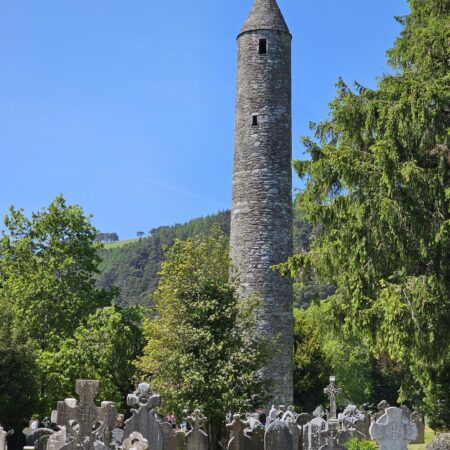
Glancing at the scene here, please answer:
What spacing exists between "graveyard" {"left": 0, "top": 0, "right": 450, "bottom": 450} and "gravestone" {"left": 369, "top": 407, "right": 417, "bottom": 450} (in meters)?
0.03

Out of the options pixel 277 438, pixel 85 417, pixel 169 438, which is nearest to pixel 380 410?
pixel 169 438

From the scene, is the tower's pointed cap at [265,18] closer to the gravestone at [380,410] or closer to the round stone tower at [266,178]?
the round stone tower at [266,178]

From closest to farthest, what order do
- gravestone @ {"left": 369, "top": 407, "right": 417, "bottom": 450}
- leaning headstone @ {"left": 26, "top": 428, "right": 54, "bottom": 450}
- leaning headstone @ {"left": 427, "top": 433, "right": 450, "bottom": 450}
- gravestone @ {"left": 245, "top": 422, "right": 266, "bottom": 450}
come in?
gravestone @ {"left": 369, "top": 407, "right": 417, "bottom": 450}
leaning headstone @ {"left": 427, "top": 433, "right": 450, "bottom": 450}
gravestone @ {"left": 245, "top": 422, "right": 266, "bottom": 450}
leaning headstone @ {"left": 26, "top": 428, "right": 54, "bottom": 450}

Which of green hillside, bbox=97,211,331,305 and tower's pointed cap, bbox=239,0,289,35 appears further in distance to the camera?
green hillside, bbox=97,211,331,305

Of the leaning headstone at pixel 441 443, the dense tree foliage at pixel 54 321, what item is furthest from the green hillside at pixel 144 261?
the leaning headstone at pixel 441 443

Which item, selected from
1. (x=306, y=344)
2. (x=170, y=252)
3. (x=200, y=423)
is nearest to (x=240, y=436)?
(x=200, y=423)

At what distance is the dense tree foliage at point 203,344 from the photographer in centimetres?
2056

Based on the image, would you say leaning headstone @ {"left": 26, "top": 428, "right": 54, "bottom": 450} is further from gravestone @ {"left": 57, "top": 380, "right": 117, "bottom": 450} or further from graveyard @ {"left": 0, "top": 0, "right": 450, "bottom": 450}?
gravestone @ {"left": 57, "top": 380, "right": 117, "bottom": 450}

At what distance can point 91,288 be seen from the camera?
1270 inches

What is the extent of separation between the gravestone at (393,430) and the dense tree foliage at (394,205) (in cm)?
266

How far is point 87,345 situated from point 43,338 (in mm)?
3795

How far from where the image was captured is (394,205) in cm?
1432

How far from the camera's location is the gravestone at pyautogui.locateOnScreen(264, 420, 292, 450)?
14.6 meters

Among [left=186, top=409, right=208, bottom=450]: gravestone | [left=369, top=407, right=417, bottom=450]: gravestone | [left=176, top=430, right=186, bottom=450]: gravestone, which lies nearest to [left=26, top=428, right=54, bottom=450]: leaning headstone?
[left=176, top=430, right=186, bottom=450]: gravestone
